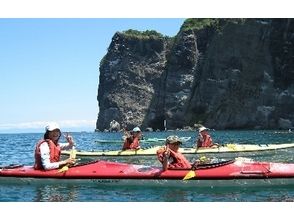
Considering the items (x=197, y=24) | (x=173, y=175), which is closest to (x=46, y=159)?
(x=173, y=175)

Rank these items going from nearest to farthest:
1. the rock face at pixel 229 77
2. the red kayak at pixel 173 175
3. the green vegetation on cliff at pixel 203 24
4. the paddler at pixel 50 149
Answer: the red kayak at pixel 173 175, the paddler at pixel 50 149, the rock face at pixel 229 77, the green vegetation on cliff at pixel 203 24

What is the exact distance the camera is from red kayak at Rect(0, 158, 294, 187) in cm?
1538

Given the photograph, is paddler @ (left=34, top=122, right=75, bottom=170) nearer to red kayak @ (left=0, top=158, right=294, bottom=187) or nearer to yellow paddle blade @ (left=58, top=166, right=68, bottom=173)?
yellow paddle blade @ (left=58, top=166, right=68, bottom=173)

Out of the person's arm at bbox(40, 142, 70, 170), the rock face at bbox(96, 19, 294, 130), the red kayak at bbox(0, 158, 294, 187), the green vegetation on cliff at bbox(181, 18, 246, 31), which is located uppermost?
the green vegetation on cliff at bbox(181, 18, 246, 31)

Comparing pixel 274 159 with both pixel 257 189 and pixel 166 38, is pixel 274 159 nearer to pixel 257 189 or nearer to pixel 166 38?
pixel 257 189

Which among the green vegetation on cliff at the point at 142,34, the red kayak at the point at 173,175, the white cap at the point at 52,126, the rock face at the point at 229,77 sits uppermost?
the green vegetation on cliff at the point at 142,34

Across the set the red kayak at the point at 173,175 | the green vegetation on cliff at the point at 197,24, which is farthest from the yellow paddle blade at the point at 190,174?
the green vegetation on cliff at the point at 197,24

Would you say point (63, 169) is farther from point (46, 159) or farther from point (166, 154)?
point (166, 154)

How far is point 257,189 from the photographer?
15312 millimetres

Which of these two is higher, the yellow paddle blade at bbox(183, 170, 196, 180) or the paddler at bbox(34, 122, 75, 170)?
the paddler at bbox(34, 122, 75, 170)

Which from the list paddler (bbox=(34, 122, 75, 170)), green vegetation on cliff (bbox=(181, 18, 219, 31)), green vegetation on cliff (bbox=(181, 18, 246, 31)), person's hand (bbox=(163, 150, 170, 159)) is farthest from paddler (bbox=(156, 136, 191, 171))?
green vegetation on cliff (bbox=(181, 18, 219, 31))

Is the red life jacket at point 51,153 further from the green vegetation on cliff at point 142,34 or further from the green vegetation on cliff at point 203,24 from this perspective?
the green vegetation on cliff at point 142,34

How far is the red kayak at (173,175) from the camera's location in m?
15.4
